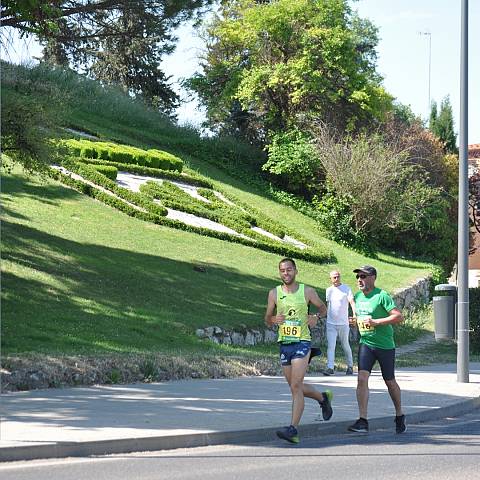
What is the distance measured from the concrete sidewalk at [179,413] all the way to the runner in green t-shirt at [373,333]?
1.73ft

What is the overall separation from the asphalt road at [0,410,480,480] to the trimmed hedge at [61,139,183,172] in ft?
99.0

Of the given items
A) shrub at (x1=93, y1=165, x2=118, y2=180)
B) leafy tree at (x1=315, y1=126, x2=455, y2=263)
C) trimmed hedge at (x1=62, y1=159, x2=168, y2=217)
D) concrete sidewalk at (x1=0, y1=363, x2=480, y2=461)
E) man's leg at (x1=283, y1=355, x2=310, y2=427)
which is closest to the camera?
concrete sidewalk at (x1=0, y1=363, x2=480, y2=461)

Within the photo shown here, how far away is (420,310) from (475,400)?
22192mm

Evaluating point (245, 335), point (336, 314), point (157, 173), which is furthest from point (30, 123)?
point (157, 173)

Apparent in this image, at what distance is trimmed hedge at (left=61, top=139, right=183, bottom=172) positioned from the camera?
41.7 m

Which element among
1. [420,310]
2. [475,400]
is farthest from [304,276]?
[475,400]

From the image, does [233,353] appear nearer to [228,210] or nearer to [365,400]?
[365,400]

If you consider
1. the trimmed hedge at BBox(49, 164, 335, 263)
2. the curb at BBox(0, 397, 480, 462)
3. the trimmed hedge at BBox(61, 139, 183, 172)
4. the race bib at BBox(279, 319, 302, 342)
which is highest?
the trimmed hedge at BBox(61, 139, 183, 172)

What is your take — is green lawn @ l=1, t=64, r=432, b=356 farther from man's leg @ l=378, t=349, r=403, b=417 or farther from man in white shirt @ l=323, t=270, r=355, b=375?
man's leg @ l=378, t=349, r=403, b=417

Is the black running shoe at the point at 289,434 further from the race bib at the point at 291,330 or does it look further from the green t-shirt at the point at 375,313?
the green t-shirt at the point at 375,313

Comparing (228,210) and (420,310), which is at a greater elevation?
(228,210)

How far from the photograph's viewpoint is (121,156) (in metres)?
43.2

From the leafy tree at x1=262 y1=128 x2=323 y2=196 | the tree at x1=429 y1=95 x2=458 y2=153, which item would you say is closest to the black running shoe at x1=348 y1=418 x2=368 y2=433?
the leafy tree at x1=262 y1=128 x2=323 y2=196

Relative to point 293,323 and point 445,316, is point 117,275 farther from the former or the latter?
point 293,323
